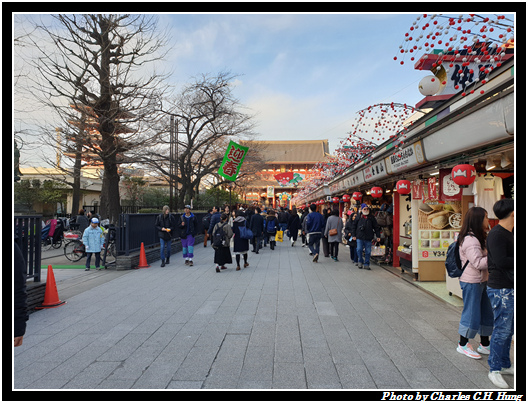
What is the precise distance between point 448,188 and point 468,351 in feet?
10.8

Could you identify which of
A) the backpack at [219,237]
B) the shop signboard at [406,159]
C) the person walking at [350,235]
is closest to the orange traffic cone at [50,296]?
the backpack at [219,237]

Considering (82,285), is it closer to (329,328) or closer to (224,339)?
(224,339)

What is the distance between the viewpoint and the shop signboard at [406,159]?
6.65 meters

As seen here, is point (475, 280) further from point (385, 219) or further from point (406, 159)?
point (385, 219)

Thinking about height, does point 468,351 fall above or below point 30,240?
below

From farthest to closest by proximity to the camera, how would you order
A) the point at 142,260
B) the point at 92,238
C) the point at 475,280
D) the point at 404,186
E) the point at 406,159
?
the point at 142,260
the point at 92,238
the point at 404,186
the point at 406,159
the point at 475,280

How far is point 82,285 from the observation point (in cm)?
757

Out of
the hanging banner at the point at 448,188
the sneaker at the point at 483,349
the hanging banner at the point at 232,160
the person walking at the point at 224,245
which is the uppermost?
the hanging banner at the point at 232,160

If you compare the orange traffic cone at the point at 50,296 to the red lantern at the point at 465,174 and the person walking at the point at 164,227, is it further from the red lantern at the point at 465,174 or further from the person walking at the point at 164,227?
the red lantern at the point at 465,174

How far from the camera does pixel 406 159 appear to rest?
24.2ft

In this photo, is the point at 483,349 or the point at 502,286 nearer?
the point at 502,286

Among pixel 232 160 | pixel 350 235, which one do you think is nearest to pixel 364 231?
pixel 350 235

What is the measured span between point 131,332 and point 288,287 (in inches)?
142

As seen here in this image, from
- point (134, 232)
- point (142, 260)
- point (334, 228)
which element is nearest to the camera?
point (142, 260)
